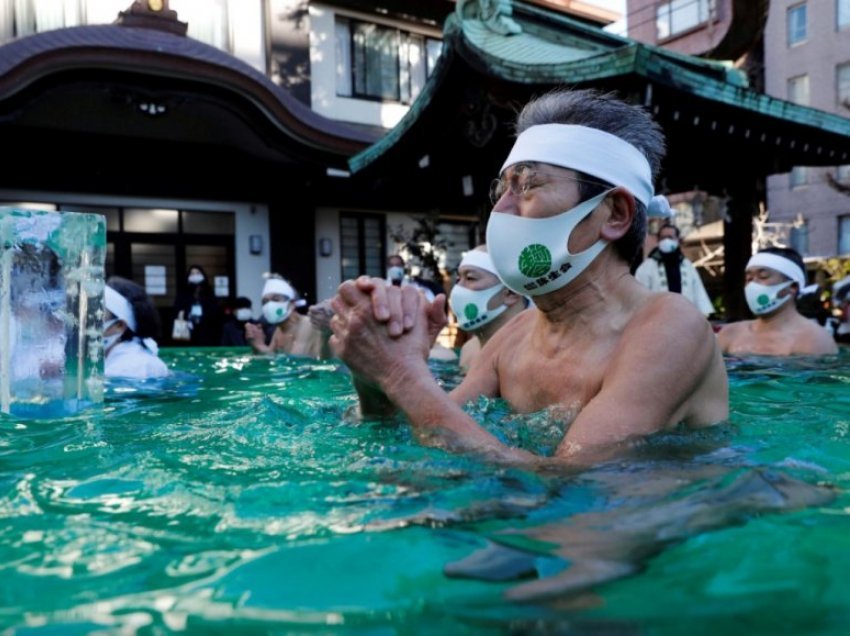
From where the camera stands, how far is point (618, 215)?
2.59m

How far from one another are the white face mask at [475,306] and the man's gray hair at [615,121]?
7.78 ft

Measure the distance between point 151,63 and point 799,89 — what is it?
79.6 ft

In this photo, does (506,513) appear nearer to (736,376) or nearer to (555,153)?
(555,153)

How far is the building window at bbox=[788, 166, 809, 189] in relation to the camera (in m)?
27.0

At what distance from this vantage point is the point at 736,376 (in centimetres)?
553

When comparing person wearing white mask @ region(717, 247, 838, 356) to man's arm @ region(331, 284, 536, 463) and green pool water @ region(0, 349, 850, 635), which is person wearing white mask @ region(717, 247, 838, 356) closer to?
green pool water @ region(0, 349, 850, 635)

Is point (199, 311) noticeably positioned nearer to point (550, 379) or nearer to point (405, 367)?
point (550, 379)

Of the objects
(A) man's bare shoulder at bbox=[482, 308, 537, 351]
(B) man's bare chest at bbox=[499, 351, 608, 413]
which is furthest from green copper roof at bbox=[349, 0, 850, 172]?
(B) man's bare chest at bbox=[499, 351, 608, 413]

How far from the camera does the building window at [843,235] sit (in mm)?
26062

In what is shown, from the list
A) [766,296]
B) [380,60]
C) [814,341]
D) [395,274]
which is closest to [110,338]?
[766,296]

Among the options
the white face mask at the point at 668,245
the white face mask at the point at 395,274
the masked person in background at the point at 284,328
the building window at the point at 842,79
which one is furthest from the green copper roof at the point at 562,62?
→ the building window at the point at 842,79

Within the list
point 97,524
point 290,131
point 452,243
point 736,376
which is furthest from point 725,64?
point 97,524

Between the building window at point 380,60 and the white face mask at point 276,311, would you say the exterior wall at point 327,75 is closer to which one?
the building window at point 380,60

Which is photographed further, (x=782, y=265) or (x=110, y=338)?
(x=782, y=265)
